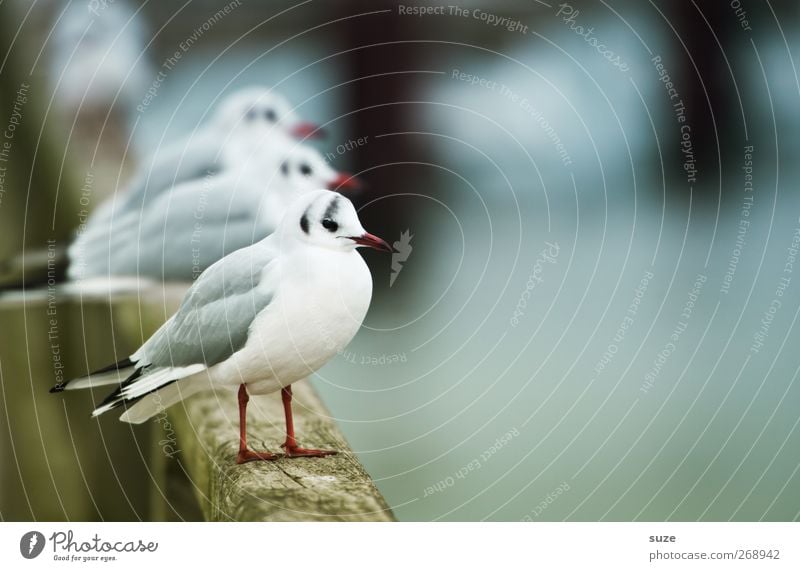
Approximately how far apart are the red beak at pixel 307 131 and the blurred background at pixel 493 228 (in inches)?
0.6

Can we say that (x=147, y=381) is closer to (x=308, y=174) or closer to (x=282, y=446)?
(x=282, y=446)

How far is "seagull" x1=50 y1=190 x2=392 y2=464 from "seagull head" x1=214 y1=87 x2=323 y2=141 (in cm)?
24

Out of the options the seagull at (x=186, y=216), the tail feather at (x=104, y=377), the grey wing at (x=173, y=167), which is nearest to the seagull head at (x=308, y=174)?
the seagull at (x=186, y=216)

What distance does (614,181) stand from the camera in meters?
1.70

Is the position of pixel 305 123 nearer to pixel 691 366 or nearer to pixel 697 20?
pixel 697 20

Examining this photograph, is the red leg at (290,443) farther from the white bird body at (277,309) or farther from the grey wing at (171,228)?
the grey wing at (171,228)

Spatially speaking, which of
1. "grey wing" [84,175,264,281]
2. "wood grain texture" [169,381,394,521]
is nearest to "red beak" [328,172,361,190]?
"grey wing" [84,175,264,281]

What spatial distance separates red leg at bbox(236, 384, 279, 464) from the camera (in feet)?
4.72

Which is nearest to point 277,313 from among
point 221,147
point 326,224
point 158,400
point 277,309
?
point 277,309

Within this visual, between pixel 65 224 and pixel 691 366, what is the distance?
1174 mm

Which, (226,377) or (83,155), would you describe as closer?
(226,377)

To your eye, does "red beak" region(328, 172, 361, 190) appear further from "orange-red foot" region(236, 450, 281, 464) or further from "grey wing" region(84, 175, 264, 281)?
"orange-red foot" region(236, 450, 281, 464)

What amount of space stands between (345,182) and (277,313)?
311 millimetres

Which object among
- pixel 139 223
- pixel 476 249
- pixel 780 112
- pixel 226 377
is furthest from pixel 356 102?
pixel 780 112
